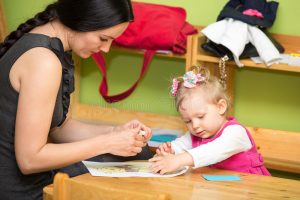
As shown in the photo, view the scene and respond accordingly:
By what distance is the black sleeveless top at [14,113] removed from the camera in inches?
65.2

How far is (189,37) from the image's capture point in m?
2.49

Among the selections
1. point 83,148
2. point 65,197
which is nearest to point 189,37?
point 83,148

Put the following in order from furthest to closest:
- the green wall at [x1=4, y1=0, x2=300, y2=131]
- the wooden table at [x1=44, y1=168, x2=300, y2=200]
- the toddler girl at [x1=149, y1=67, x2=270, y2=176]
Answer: the green wall at [x1=4, y1=0, x2=300, y2=131] < the toddler girl at [x1=149, y1=67, x2=270, y2=176] < the wooden table at [x1=44, y1=168, x2=300, y2=200]

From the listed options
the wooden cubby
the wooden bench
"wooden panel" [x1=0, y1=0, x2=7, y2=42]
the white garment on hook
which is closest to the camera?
the wooden bench

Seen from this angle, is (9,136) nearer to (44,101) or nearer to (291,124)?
(44,101)

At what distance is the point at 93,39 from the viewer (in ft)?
5.61

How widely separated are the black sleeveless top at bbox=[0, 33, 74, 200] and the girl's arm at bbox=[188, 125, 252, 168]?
48 centimetres

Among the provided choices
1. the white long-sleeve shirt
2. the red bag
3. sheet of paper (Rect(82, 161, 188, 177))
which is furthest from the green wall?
sheet of paper (Rect(82, 161, 188, 177))

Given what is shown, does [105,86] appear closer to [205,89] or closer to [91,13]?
[205,89]

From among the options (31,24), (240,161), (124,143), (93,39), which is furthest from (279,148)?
(31,24)

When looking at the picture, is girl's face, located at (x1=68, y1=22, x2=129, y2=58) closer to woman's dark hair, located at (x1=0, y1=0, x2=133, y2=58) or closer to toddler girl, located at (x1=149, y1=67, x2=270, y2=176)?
woman's dark hair, located at (x1=0, y1=0, x2=133, y2=58)

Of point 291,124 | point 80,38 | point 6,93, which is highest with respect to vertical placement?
point 80,38

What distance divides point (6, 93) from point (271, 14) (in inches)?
57.2

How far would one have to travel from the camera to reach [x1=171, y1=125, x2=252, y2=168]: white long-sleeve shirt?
1732mm
